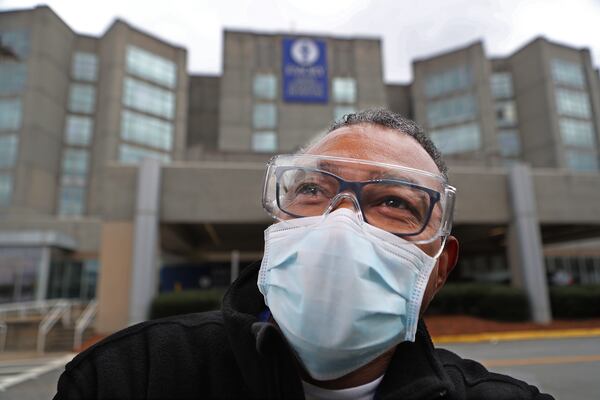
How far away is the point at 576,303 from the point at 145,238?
50.8ft

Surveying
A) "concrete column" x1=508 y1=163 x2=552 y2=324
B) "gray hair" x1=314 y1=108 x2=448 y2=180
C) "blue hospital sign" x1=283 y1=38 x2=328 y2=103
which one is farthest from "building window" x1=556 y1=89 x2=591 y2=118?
"gray hair" x1=314 y1=108 x2=448 y2=180

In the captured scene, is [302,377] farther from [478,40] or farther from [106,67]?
[478,40]

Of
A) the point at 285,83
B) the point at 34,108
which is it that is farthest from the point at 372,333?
the point at 34,108

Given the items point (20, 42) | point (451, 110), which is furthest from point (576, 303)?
point (20, 42)

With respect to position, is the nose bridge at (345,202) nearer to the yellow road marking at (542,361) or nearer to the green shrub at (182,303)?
the yellow road marking at (542,361)

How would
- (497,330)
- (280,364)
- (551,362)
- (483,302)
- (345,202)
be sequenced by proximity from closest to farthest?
1. (280,364)
2. (345,202)
3. (551,362)
4. (497,330)
5. (483,302)

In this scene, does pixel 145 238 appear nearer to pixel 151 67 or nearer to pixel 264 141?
pixel 264 141

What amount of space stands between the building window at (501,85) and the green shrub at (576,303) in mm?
40403

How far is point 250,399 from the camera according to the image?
1.33 m

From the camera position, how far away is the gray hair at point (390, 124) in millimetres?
1898

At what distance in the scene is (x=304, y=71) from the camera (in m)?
44.2

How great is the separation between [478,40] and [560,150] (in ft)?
47.8

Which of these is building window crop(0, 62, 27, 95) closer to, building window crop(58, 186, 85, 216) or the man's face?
building window crop(58, 186, 85, 216)

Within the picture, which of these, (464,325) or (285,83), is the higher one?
(285,83)
